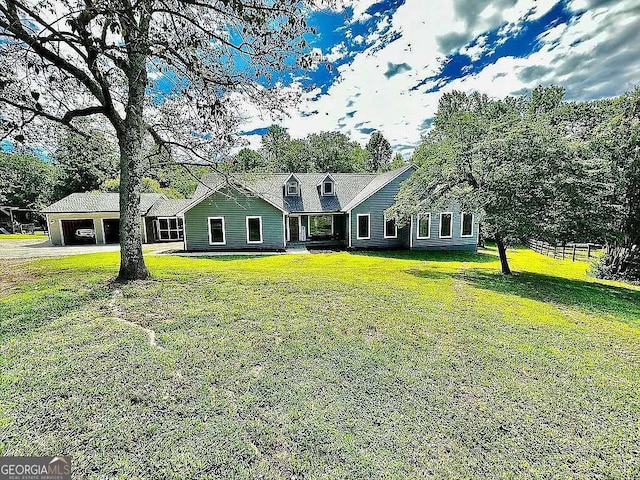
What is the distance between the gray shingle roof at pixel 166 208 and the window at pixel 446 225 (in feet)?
59.3

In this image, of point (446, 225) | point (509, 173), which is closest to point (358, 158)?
point (446, 225)

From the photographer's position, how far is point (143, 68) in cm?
714

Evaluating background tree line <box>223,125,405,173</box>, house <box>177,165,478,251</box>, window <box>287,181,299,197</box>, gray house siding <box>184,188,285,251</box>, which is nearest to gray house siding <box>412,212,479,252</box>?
house <box>177,165,478,251</box>

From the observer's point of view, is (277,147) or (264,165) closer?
(264,165)

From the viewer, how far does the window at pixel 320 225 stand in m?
21.5

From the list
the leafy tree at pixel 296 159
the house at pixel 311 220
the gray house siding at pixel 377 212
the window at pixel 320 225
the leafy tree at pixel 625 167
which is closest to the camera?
the leafy tree at pixel 625 167

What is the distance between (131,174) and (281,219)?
11.1m

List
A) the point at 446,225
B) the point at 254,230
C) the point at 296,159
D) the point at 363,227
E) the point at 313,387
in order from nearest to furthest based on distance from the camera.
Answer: the point at 313,387 → the point at 254,230 → the point at 363,227 → the point at 446,225 → the point at 296,159

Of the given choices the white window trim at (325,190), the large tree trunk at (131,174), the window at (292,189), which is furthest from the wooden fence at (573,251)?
the large tree trunk at (131,174)

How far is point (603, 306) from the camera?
8.27m

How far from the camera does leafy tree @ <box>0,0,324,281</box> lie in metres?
4.64

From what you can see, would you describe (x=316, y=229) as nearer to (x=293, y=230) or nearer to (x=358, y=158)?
(x=293, y=230)

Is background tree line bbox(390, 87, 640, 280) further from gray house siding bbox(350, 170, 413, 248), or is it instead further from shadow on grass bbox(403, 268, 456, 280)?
gray house siding bbox(350, 170, 413, 248)

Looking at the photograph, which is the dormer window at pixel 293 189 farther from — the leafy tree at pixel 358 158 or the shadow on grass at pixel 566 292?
the leafy tree at pixel 358 158
